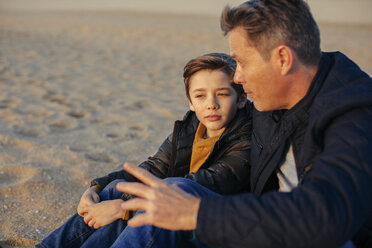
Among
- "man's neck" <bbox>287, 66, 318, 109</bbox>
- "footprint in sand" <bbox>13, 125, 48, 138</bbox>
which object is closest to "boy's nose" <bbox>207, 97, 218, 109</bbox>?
"man's neck" <bbox>287, 66, 318, 109</bbox>

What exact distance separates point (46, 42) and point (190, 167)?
10.7m

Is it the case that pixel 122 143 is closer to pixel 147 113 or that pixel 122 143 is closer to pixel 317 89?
pixel 147 113

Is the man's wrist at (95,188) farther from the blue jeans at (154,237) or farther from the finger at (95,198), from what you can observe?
the blue jeans at (154,237)

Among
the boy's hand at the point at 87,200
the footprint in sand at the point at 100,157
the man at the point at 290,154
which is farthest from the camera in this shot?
the footprint in sand at the point at 100,157

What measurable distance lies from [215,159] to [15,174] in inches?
80.7

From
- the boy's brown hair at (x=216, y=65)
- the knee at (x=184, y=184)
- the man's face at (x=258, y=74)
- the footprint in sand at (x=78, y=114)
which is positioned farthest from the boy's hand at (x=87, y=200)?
the footprint in sand at (x=78, y=114)

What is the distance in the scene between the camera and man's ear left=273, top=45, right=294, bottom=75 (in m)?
1.81

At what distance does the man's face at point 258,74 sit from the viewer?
1.89 metres

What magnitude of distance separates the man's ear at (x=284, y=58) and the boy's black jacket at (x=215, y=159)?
0.65 meters

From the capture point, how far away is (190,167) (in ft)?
8.21

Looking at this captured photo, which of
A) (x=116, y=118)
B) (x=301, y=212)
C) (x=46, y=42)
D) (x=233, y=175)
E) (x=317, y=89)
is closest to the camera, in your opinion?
(x=301, y=212)

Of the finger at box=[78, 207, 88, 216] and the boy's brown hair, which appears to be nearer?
the finger at box=[78, 207, 88, 216]

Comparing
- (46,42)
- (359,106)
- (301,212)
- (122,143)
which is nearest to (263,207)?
(301,212)

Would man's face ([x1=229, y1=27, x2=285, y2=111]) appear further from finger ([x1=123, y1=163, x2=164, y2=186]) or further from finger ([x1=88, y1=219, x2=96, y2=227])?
finger ([x1=88, y1=219, x2=96, y2=227])
